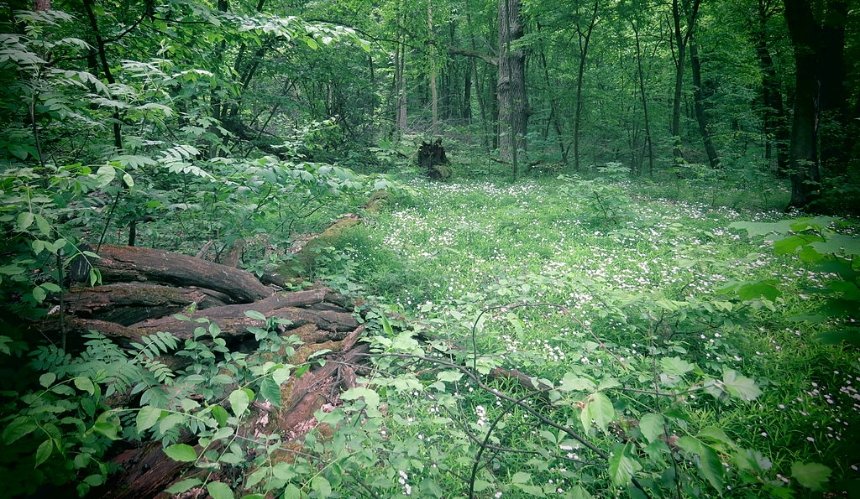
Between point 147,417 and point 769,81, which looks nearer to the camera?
point 147,417

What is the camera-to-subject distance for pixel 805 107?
948 cm

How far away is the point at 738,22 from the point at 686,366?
18793 millimetres

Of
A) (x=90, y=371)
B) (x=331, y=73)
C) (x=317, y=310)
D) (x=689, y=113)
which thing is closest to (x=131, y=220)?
(x=317, y=310)

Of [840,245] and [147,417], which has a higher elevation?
[840,245]

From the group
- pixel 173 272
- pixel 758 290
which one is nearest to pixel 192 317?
pixel 173 272

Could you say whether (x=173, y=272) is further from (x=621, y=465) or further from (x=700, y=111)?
(x=700, y=111)

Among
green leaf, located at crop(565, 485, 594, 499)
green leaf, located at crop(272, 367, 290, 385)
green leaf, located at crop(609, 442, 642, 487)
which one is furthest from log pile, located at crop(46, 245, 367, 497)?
green leaf, located at crop(609, 442, 642, 487)

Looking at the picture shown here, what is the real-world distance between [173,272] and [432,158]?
11842mm

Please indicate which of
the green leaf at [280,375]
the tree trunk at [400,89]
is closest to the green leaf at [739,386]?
the green leaf at [280,375]

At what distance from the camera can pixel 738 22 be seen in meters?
13.8

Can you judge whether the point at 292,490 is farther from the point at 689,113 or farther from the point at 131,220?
the point at 689,113

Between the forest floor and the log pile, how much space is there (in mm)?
805

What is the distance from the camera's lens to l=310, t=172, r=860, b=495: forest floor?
2820 millimetres

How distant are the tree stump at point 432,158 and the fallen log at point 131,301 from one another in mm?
11394
